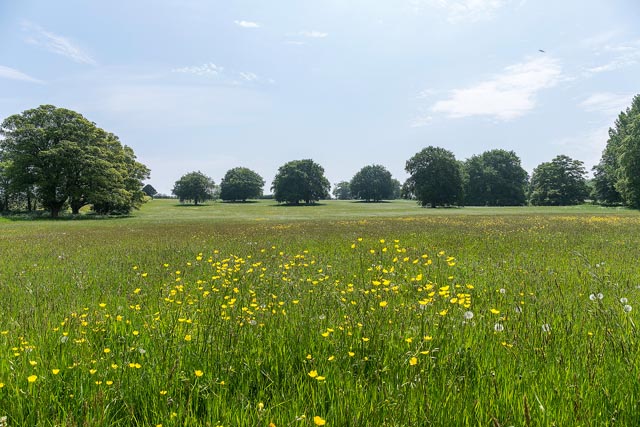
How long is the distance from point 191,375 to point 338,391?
4.28 ft

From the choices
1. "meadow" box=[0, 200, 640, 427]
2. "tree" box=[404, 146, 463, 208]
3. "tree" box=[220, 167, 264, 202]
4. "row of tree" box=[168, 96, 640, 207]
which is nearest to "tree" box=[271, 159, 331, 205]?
"row of tree" box=[168, 96, 640, 207]

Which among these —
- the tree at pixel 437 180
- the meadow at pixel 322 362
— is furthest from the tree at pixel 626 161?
the meadow at pixel 322 362

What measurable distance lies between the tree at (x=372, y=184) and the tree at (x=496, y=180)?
35880 millimetres

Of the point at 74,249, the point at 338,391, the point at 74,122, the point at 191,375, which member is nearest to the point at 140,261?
the point at 74,249

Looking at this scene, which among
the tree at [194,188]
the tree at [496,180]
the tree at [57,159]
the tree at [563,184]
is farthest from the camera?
the tree at [194,188]

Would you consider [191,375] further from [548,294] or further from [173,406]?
[548,294]

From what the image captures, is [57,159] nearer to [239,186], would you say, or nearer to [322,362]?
[322,362]

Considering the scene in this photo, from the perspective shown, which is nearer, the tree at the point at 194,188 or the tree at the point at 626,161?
the tree at the point at 626,161

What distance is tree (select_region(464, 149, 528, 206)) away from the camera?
10825cm

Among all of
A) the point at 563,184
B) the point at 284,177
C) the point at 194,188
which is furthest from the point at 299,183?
the point at 563,184

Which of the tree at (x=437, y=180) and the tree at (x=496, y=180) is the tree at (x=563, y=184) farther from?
the tree at (x=437, y=180)

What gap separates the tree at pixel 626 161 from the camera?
168ft

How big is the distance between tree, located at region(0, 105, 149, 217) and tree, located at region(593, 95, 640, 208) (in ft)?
264

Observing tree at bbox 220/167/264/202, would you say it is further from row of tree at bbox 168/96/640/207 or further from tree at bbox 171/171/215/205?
tree at bbox 171/171/215/205
